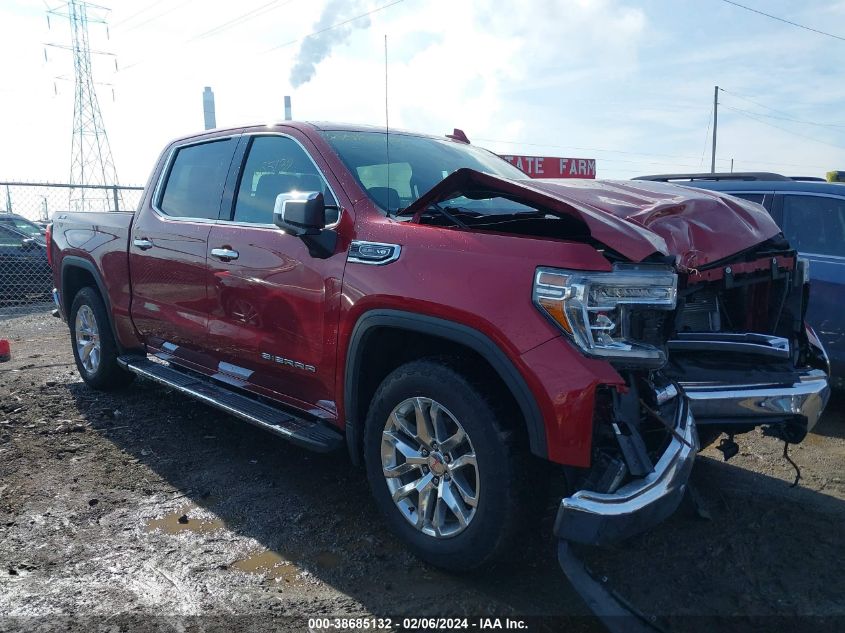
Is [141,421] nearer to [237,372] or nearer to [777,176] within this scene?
[237,372]

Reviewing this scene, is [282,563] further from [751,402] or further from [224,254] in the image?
[751,402]

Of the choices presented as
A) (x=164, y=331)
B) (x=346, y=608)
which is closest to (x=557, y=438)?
(x=346, y=608)

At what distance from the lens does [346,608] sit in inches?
114

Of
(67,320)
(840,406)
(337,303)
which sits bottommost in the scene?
(840,406)

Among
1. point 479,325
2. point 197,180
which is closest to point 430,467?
point 479,325

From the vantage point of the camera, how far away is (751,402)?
3.04 m

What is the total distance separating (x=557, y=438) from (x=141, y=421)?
378 cm

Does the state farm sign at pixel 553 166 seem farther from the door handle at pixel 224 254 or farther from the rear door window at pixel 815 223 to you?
the door handle at pixel 224 254

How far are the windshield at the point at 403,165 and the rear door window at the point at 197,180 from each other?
97cm

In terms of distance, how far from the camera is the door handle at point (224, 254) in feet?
13.3

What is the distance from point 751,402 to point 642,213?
0.93 meters

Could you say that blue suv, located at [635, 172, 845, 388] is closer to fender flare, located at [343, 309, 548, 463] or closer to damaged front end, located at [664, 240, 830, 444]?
damaged front end, located at [664, 240, 830, 444]

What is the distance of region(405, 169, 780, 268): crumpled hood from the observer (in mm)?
2711

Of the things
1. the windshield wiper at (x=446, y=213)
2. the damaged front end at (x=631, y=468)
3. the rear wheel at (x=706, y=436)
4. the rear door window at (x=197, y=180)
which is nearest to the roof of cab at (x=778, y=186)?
the rear wheel at (x=706, y=436)
